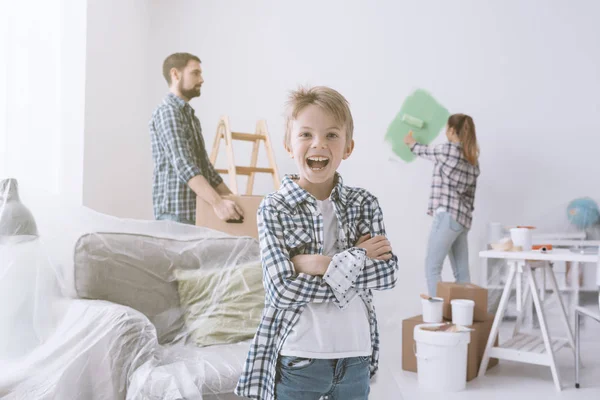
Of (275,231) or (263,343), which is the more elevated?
(275,231)

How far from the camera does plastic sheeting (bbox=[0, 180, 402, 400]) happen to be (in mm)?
1526

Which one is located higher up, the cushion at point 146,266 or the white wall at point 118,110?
the white wall at point 118,110

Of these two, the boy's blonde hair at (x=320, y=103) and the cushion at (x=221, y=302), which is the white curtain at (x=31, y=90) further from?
the boy's blonde hair at (x=320, y=103)

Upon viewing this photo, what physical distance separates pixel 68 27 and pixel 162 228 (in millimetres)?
2050

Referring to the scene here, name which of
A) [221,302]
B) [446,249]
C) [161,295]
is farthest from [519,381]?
[161,295]

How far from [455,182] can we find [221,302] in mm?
2038

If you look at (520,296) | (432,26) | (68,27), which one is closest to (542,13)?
(432,26)

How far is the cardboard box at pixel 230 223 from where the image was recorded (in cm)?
274

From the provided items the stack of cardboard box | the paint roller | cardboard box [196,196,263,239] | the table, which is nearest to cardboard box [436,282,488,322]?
the stack of cardboard box

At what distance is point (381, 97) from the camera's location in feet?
13.6

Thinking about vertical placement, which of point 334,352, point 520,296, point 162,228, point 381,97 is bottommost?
point 520,296

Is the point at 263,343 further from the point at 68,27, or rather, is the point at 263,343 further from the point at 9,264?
the point at 68,27

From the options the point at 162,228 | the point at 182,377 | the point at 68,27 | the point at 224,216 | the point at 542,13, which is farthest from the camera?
the point at 542,13

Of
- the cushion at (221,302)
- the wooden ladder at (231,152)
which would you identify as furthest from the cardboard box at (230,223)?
the cushion at (221,302)
